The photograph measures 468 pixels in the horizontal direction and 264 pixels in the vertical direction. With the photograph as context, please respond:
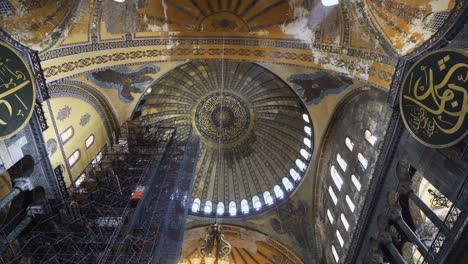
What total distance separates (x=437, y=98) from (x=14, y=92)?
25.0 ft

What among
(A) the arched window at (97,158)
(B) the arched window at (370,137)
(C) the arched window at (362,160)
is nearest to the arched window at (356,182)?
(C) the arched window at (362,160)

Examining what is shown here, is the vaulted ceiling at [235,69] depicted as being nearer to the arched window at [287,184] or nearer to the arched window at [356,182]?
the arched window at [287,184]

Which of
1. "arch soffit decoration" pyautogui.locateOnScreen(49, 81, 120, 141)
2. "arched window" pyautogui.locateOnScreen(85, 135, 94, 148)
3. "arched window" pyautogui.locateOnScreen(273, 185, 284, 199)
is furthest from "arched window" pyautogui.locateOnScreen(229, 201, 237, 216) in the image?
"arched window" pyautogui.locateOnScreen(85, 135, 94, 148)

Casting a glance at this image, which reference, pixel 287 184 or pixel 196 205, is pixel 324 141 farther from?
pixel 196 205

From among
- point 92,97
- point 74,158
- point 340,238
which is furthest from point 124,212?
point 340,238

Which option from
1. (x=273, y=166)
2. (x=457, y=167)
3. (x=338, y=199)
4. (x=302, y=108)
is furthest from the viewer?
(x=273, y=166)

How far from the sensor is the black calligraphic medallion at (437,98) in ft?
17.2

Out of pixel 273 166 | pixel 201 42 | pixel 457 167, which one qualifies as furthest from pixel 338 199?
pixel 201 42

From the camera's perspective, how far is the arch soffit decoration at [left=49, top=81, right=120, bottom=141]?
29.1 feet

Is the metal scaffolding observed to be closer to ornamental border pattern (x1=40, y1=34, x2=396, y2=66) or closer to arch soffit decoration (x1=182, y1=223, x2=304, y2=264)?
ornamental border pattern (x1=40, y1=34, x2=396, y2=66)

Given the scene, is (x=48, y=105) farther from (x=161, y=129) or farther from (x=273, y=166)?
(x=273, y=166)

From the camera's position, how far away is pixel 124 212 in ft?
27.4

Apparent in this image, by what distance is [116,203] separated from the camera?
355 inches

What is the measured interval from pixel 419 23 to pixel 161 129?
8.85 metres
